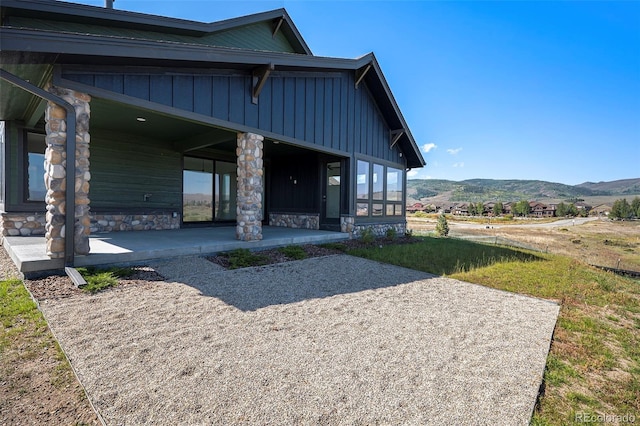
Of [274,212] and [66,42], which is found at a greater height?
[66,42]

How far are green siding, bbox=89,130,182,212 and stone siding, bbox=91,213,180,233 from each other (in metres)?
0.23

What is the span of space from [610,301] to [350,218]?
6.24 m

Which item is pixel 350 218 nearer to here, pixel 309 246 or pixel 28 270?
pixel 309 246

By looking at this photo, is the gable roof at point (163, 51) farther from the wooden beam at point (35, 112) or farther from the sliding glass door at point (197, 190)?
the sliding glass door at point (197, 190)

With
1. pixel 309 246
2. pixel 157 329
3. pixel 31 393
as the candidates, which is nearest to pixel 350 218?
pixel 309 246

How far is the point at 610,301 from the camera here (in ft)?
15.6

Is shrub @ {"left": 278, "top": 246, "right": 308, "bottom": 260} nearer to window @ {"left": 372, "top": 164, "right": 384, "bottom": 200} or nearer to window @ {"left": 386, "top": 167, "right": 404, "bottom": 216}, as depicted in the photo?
window @ {"left": 372, "top": 164, "right": 384, "bottom": 200}

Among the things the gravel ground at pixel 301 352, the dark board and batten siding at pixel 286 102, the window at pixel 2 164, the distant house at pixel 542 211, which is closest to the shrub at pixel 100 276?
the gravel ground at pixel 301 352

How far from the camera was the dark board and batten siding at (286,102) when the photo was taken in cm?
535

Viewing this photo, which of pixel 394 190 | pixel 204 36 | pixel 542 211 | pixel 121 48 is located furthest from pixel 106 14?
pixel 542 211

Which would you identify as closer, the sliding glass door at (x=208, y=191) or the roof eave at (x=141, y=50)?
the roof eave at (x=141, y=50)

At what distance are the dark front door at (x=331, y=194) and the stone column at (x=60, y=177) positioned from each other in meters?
6.90

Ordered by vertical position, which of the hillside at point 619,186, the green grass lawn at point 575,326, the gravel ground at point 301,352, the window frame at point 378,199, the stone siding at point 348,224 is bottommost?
the green grass lawn at point 575,326

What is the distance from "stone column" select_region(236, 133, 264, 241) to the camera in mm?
6871
